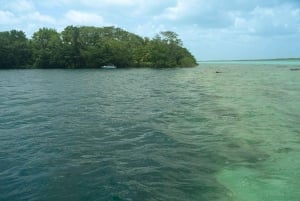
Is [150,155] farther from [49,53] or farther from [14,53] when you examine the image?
[14,53]

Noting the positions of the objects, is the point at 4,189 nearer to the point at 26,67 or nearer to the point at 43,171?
the point at 43,171

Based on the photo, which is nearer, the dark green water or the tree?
the dark green water

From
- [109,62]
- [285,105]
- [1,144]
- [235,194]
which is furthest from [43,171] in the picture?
[109,62]

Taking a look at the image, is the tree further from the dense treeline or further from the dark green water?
the dark green water

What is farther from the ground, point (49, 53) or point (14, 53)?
point (14, 53)

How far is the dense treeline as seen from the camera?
130m

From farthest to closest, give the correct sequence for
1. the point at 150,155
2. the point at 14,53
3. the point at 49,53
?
the point at 14,53, the point at 49,53, the point at 150,155

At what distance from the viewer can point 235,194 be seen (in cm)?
1007

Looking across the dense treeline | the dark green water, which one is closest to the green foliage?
the dense treeline

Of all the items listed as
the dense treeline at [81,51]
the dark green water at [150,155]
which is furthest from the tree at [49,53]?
the dark green water at [150,155]

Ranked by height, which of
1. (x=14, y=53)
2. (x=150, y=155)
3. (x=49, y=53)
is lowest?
(x=150, y=155)

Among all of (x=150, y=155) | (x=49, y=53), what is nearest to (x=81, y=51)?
(x=49, y=53)

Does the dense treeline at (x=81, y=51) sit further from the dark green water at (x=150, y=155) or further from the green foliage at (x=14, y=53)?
the dark green water at (x=150, y=155)

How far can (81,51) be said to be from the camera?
129375 millimetres
